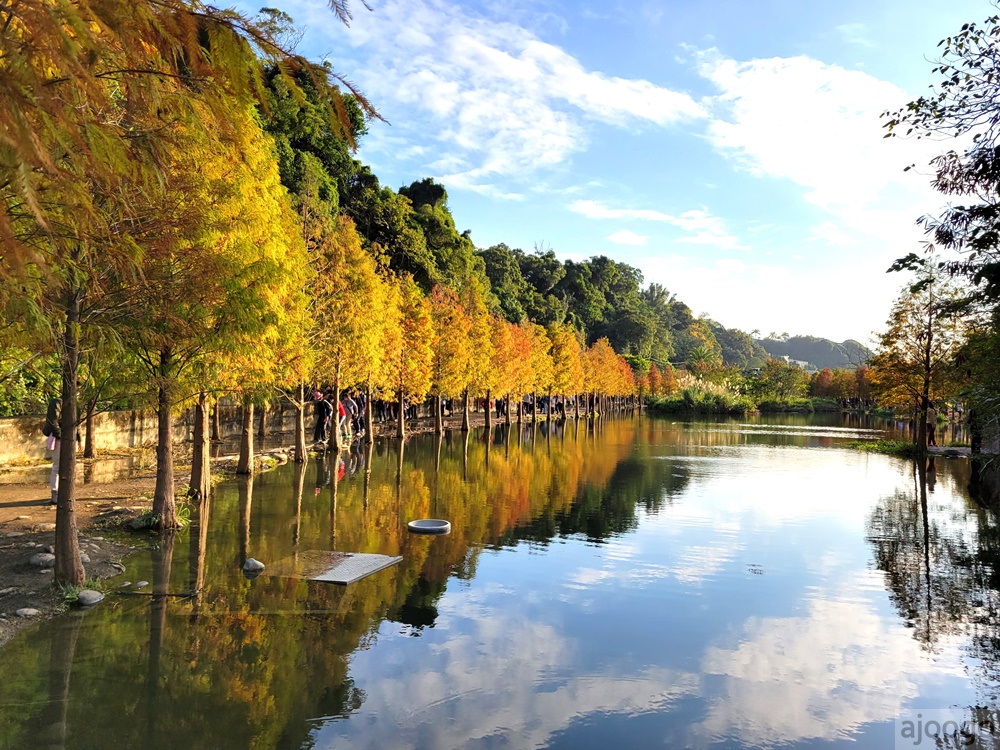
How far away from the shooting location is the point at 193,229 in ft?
24.5

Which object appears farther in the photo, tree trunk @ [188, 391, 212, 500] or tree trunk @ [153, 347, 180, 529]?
tree trunk @ [188, 391, 212, 500]

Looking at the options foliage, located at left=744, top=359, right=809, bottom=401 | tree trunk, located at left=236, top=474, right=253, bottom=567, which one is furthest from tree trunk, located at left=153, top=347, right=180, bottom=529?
foliage, located at left=744, top=359, right=809, bottom=401

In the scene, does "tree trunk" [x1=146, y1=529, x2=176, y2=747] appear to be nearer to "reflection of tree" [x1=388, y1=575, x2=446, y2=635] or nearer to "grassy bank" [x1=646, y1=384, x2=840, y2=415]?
"reflection of tree" [x1=388, y1=575, x2=446, y2=635]

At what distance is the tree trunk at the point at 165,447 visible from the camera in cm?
1134

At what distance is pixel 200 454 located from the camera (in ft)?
48.3

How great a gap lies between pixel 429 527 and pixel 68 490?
645 centimetres

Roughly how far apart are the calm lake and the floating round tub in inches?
14.0

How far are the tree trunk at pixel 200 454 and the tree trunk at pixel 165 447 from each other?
6.26 feet

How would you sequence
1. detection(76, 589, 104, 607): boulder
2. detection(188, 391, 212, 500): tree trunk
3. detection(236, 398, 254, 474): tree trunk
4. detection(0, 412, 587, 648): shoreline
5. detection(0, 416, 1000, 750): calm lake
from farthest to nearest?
1. detection(236, 398, 254, 474): tree trunk
2. detection(188, 391, 212, 500): tree trunk
3. detection(76, 589, 104, 607): boulder
4. detection(0, 412, 587, 648): shoreline
5. detection(0, 416, 1000, 750): calm lake

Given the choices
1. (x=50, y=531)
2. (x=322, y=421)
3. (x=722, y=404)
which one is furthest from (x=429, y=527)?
(x=722, y=404)

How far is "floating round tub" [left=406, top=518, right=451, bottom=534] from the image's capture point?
13.3 meters

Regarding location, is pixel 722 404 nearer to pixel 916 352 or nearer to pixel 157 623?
pixel 916 352

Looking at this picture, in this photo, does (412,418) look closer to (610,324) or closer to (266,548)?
(266,548)

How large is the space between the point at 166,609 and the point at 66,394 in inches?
117
